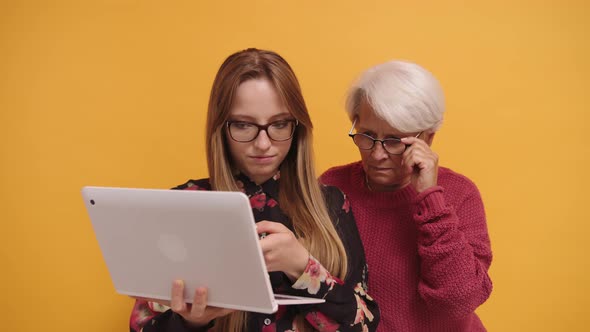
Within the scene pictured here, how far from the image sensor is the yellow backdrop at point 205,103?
6.72 feet

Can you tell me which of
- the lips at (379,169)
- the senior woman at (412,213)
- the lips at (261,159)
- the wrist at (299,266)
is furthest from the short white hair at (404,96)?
the wrist at (299,266)

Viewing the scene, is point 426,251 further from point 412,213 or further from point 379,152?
point 379,152

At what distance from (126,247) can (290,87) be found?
558 mm

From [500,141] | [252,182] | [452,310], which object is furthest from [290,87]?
[500,141]

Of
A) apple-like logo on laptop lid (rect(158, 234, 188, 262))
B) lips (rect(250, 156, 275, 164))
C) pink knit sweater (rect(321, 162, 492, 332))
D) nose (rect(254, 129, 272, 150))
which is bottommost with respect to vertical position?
pink knit sweater (rect(321, 162, 492, 332))

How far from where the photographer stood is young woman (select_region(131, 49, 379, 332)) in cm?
129

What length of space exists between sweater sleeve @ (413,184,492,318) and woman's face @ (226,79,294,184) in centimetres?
42

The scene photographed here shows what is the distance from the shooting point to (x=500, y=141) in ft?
7.55

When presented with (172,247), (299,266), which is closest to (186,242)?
(172,247)

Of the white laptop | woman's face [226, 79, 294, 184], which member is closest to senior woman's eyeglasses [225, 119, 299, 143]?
woman's face [226, 79, 294, 184]

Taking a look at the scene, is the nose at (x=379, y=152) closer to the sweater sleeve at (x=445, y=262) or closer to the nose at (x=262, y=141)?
the sweater sleeve at (x=445, y=262)

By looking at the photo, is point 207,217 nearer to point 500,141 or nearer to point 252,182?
point 252,182

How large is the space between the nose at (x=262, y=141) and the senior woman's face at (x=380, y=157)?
1.19 ft

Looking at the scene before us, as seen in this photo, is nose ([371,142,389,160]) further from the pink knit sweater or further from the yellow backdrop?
the yellow backdrop
